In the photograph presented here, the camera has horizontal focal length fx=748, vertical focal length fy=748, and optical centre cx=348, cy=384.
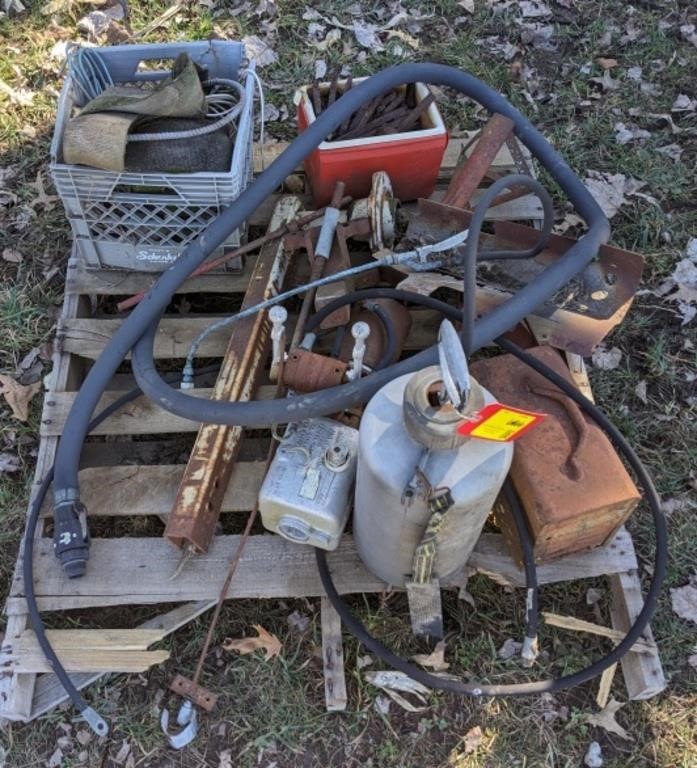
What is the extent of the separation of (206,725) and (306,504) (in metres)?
0.76

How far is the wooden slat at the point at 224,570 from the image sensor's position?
2.23 m

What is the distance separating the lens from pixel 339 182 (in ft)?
8.64

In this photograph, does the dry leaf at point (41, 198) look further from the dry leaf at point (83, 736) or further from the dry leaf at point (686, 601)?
the dry leaf at point (686, 601)

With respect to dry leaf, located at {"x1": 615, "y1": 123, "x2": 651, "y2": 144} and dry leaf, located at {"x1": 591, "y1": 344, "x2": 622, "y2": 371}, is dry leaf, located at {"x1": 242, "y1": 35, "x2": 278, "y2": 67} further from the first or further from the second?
dry leaf, located at {"x1": 591, "y1": 344, "x2": 622, "y2": 371}

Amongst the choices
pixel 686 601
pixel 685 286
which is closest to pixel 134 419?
pixel 686 601

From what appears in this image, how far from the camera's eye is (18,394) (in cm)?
280

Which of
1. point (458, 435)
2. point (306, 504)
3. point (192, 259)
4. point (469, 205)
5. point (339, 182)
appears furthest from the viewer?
point (469, 205)

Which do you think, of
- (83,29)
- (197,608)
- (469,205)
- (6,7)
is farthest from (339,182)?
(6,7)

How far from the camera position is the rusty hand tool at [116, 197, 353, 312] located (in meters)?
2.55

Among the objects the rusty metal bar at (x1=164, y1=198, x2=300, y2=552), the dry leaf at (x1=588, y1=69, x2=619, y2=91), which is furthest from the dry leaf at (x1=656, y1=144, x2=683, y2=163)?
the rusty metal bar at (x1=164, y1=198, x2=300, y2=552)

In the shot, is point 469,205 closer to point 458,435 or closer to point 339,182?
point 339,182

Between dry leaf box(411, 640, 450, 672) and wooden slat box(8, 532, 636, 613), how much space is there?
→ 19cm

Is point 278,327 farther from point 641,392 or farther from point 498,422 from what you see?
point 641,392

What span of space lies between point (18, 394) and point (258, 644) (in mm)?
1322
